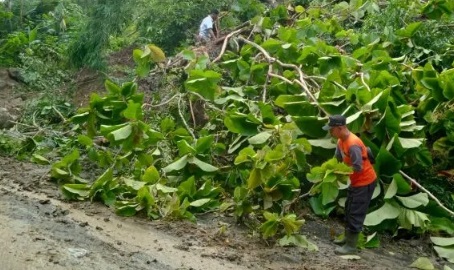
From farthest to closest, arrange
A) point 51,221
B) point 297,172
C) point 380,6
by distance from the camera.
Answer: point 380,6 → point 297,172 → point 51,221

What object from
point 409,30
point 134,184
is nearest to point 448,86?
point 409,30

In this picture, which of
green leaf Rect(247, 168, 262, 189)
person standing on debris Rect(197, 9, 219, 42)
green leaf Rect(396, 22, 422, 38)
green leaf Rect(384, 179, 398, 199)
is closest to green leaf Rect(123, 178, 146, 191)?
green leaf Rect(247, 168, 262, 189)

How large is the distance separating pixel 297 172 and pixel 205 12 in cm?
524

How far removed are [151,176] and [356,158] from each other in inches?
70.2

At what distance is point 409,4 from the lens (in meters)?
7.99

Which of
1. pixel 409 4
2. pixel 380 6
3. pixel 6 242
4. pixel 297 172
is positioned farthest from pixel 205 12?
pixel 6 242

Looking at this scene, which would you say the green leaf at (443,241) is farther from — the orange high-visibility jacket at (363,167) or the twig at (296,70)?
the twig at (296,70)

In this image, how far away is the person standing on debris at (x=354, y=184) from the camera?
4.75m

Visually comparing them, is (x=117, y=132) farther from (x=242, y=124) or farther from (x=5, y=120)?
(x=5, y=120)

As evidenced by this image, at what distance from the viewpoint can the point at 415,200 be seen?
5.27 m

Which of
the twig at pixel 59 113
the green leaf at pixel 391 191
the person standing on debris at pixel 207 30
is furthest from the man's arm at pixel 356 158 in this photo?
the person standing on debris at pixel 207 30

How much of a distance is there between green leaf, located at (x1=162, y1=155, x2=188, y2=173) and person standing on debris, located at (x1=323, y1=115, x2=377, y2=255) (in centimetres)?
134

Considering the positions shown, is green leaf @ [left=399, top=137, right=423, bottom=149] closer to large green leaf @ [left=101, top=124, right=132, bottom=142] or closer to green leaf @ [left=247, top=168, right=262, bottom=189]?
green leaf @ [left=247, top=168, right=262, bottom=189]

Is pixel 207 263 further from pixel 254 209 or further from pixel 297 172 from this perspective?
pixel 297 172
